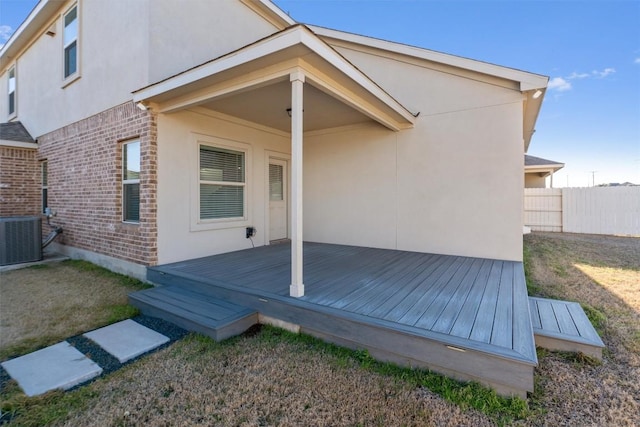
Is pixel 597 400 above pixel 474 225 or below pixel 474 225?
below

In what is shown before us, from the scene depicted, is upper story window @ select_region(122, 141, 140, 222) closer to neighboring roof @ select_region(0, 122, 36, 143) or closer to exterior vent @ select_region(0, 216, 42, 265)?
exterior vent @ select_region(0, 216, 42, 265)

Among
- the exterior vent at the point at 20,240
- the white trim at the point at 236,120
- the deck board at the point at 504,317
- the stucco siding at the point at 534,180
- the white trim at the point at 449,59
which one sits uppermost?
the white trim at the point at 449,59

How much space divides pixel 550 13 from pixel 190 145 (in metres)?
9.23

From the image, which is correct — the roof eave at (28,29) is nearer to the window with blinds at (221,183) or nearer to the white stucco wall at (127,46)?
the white stucco wall at (127,46)

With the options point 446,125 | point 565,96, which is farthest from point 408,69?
point 565,96

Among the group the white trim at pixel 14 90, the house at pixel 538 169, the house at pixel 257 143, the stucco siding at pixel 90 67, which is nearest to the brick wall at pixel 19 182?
the house at pixel 257 143

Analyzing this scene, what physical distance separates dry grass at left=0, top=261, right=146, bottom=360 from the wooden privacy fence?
14636mm

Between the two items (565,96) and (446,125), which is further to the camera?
(565,96)

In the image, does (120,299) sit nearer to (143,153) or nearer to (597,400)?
(143,153)

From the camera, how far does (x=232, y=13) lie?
6.49 m

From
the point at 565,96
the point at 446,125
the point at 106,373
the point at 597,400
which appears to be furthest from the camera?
the point at 565,96

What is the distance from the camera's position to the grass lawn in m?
2.04

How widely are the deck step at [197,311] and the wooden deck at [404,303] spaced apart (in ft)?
0.40

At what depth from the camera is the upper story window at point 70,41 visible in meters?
6.53
